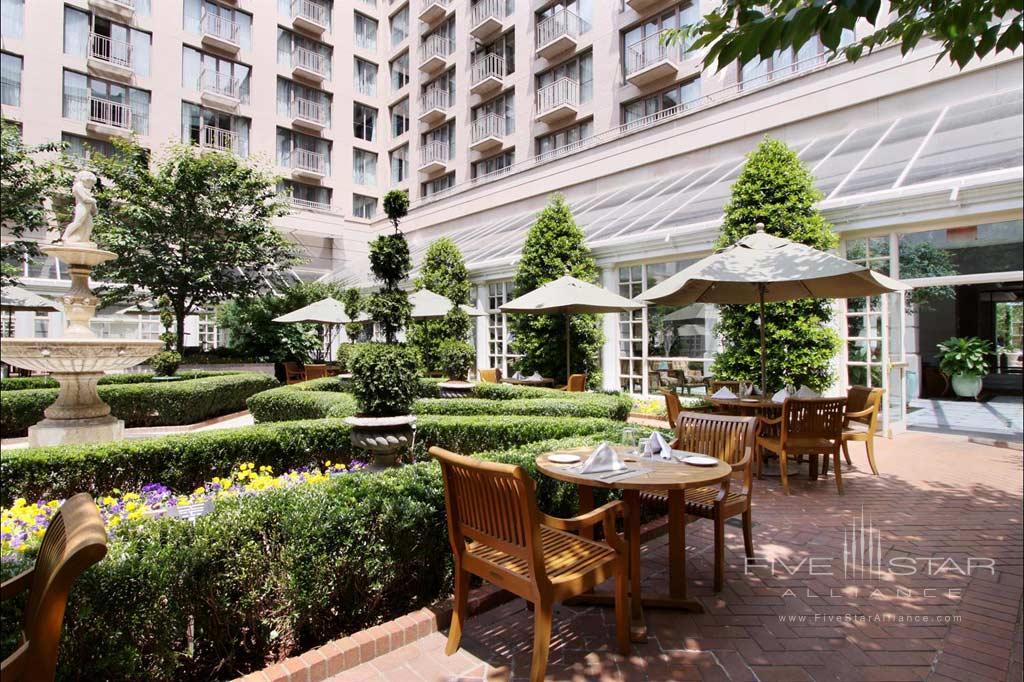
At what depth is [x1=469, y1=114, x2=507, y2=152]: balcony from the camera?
22594 mm

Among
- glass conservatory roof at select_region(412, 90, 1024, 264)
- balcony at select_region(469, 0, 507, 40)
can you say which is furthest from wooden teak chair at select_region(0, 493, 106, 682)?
balcony at select_region(469, 0, 507, 40)

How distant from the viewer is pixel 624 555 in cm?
269

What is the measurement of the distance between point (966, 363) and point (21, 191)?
77.0 ft

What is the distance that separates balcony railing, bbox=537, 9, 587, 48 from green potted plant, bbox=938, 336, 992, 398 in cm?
1444

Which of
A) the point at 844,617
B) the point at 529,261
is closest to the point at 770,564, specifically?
the point at 844,617

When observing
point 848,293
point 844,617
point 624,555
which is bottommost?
point 844,617

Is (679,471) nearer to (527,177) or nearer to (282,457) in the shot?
(282,457)

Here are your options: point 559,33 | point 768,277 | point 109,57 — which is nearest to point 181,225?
point 109,57

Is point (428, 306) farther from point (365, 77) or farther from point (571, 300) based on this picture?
point (365, 77)

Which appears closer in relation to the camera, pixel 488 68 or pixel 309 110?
pixel 309 110

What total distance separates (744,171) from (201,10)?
768 centimetres

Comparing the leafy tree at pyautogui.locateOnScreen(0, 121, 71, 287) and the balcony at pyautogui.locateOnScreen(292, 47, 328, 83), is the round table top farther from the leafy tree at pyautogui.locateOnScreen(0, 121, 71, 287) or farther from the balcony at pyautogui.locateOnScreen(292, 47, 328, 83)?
the leafy tree at pyautogui.locateOnScreen(0, 121, 71, 287)

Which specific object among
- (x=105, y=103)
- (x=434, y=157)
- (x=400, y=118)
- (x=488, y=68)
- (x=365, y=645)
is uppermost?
(x=400, y=118)

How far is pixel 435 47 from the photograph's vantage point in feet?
80.3
